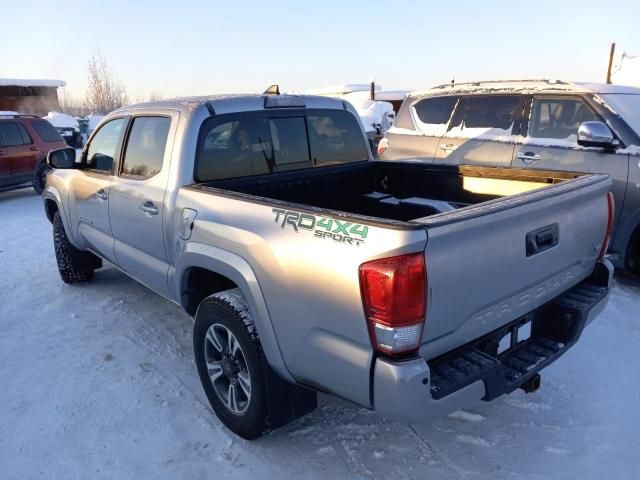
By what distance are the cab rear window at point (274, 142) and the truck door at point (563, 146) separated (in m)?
2.18

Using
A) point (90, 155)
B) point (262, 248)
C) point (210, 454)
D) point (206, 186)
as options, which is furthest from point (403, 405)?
point (90, 155)

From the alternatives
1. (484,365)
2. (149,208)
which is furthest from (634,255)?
→ (149,208)

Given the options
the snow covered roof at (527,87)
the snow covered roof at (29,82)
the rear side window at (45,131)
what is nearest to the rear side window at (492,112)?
the snow covered roof at (527,87)

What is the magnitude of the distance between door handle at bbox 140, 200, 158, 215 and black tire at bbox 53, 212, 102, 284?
2.13m

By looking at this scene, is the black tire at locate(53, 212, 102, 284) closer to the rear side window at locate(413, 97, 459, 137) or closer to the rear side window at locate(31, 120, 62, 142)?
the rear side window at locate(413, 97, 459, 137)

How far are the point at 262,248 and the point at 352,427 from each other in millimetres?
1241

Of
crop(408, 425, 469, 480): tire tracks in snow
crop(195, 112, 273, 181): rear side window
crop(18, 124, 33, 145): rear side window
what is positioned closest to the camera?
crop(408, 425, 469, 480): tire tracks in snow

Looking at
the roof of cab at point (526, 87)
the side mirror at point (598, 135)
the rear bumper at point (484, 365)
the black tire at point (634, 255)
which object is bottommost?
the black tire at point (634, 255)

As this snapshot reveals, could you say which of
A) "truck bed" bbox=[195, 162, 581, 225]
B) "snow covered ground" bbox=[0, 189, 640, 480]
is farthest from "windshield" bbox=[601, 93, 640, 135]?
"truck bed" bbox=[195, 162, 581, 225]

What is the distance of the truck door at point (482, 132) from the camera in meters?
5.62

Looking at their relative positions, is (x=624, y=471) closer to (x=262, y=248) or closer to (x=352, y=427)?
(x=352, y=427)

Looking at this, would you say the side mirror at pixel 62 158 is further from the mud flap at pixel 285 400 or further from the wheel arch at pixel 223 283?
the mud flap at pixel 285 400

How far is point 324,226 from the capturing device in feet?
6.65

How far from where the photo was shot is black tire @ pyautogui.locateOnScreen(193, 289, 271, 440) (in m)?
2.47
